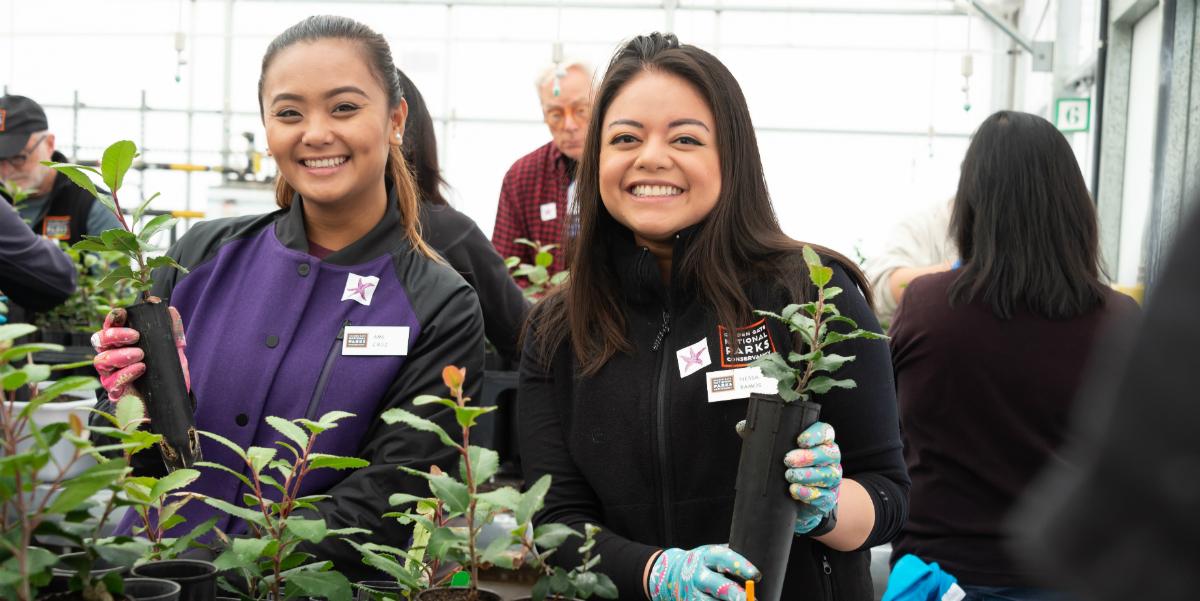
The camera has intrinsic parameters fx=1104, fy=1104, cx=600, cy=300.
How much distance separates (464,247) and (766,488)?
1484mm

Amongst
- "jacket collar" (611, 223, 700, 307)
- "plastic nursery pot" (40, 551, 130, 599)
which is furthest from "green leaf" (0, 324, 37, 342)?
"jacket collar" (611, 223, 700, 307)

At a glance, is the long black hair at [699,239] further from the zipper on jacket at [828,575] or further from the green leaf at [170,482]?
the green leaf at [170,482]

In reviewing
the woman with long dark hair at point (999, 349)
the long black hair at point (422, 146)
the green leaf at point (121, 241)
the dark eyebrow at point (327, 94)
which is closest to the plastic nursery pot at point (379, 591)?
the green leaf at point (121, 241)

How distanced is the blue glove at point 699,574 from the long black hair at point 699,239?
319mm

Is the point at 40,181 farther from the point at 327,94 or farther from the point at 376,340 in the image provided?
the point at 376,340

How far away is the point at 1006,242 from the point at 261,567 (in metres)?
1.63

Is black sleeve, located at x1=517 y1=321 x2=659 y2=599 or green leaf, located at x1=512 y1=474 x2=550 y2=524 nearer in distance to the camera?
green leaf, located at x1=512 y1=474 x2=550 y2=524

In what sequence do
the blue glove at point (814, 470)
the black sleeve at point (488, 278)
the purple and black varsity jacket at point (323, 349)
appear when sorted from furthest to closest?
the black sleeve at point (488, 278)
the purple and black varsity jacket at point (323, 349)
the blue glove at point (814, 470)

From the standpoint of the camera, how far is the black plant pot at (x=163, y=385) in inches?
53.4

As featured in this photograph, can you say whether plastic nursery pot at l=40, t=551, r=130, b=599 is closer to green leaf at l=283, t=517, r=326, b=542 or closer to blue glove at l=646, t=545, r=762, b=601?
green leaf at l=283, t=517, r=326, b=542

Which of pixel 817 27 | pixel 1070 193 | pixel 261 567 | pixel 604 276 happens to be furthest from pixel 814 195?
pixel 261 567

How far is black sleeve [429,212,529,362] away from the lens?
2496 millimetres

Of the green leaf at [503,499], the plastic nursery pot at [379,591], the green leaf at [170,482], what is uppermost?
the green leaf at [503,499]

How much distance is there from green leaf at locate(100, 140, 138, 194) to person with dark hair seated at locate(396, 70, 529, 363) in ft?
4.13
